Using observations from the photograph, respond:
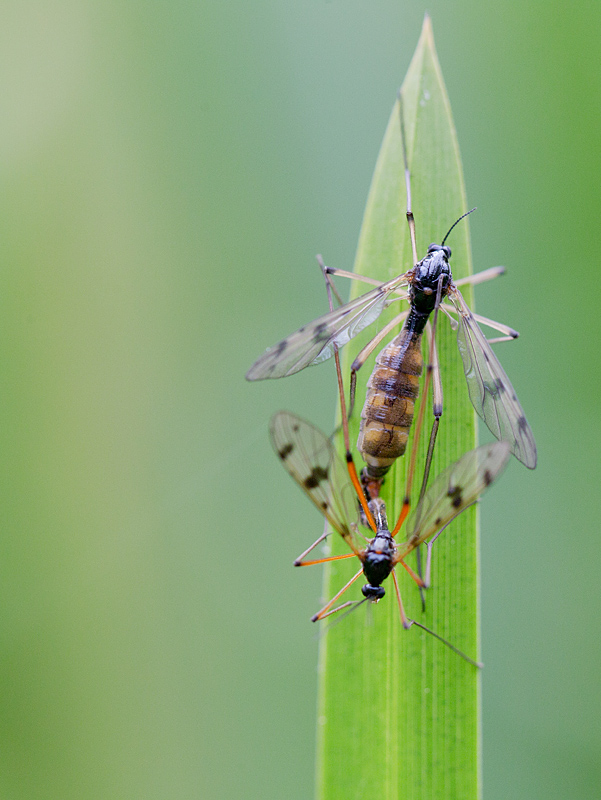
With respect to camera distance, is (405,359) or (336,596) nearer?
(336,596)

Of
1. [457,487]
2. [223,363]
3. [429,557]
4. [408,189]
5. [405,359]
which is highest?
[223,363]

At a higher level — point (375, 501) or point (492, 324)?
point (492, 324)

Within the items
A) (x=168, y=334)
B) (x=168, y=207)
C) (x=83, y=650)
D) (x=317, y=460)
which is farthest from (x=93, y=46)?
(x=83, y=650)

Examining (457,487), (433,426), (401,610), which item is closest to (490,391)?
(433,426)

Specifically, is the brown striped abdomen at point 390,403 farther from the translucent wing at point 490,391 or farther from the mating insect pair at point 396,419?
the translucent wing at point 490,391

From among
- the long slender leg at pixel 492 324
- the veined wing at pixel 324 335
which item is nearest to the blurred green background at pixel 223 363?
the long slender leg at pixel 492 324

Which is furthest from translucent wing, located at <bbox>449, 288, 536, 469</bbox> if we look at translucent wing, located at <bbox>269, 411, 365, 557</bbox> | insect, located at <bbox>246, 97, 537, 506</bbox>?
translucent wing, located at <bbox>269, 411, 365, 557</bbox>

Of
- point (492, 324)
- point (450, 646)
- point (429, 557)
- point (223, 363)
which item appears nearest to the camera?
point (450, 646)

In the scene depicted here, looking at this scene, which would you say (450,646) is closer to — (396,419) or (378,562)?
(378,562)

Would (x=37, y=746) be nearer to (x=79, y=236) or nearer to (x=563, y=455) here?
(x=79, y=236)
